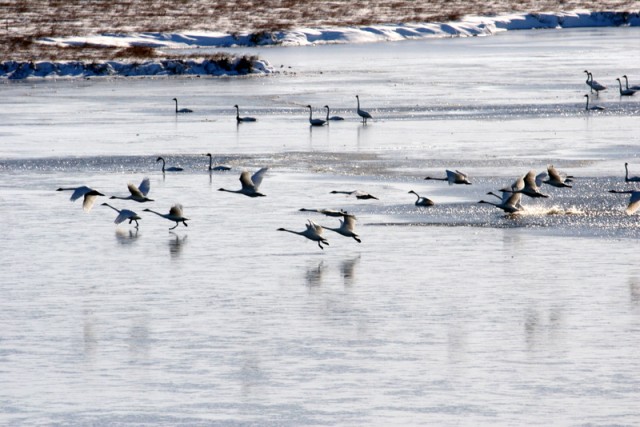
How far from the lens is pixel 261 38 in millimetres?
55219

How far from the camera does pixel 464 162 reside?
71.2 feet

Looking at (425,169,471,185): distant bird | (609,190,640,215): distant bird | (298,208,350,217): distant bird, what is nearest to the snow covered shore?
(425,169,471,185): distant bird

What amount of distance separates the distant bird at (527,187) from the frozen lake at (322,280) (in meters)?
0.29

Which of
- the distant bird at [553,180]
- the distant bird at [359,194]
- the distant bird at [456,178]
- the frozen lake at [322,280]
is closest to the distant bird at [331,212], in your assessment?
the frozen lake at [322,280]

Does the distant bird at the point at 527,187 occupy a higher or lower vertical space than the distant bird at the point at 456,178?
higher

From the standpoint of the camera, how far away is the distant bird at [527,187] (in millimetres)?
16922

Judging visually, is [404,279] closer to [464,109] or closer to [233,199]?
[233,199]

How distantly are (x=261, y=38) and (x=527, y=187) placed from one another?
1533 inches

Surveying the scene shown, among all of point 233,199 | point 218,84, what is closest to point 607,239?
point 233,199

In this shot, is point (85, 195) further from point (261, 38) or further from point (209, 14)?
point (209, 14)

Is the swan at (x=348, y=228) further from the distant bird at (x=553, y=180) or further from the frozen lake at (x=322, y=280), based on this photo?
the distant bird at (x=553, y=180)

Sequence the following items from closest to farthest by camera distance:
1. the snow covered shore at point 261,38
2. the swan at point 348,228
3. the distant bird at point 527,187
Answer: the swan at point 348,228, the distant bird at point 527,187, the snow covered shore at point 261,38

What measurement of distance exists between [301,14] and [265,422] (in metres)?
59.5

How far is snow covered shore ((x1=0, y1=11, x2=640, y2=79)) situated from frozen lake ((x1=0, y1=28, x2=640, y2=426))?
1358 centimetres
